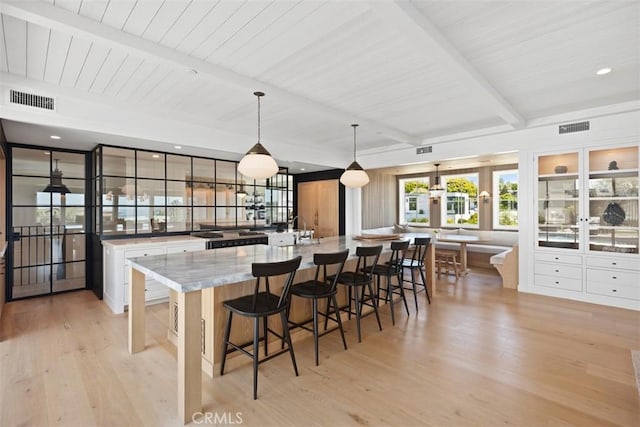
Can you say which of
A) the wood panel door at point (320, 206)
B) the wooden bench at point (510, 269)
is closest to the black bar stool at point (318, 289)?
the wooden bench at point (510, 269)

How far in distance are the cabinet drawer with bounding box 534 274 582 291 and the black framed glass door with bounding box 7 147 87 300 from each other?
716 centimetres

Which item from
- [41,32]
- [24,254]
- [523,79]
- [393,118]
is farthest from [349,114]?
[24,254]

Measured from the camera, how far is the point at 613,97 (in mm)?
3605

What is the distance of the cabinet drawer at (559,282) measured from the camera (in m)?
4.25

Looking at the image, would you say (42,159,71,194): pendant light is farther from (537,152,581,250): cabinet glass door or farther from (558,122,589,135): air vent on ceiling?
(558,122,589,135): air vent on ceiling

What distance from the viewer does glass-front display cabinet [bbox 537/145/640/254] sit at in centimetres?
395

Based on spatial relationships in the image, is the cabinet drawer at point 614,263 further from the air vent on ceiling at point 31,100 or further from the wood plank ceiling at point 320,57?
the air vent on ceiling at point 31,100

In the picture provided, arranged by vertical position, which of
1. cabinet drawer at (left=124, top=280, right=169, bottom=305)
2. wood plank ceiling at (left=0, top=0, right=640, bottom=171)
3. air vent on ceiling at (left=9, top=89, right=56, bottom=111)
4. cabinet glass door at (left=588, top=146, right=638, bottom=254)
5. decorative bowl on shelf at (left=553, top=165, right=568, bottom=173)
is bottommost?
cabinet drawer at (left=124, top=280, right=169, bottom=305)

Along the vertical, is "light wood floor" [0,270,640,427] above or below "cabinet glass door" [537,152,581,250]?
below

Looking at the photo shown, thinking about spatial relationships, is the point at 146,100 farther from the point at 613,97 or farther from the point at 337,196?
the point at 613,97

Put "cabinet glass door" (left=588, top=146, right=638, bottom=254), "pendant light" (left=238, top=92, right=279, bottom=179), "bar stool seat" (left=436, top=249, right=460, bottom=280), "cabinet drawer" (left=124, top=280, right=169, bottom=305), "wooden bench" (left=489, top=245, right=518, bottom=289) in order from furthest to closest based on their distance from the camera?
"bar stool seat" (left=436, top=249, right=460, bottom=280), "wooden bench" (left=489, top=245, right=518, bottom=289), "cabinet drawer" (left=124, top=280, right=169, bottom=305), "cabinet glass door" (left=588, top=146, right=638, bottom=254), "pendant light" (left=238, top=92, right=279, bottom=179)

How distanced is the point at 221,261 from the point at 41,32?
7.10 ft

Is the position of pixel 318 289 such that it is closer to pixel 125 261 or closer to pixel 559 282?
pixel 125 261

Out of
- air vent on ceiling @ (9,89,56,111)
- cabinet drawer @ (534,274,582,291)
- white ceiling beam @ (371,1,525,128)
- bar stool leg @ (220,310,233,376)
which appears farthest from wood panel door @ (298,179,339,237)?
air vent on ceiling @ (9,89,56,111)
